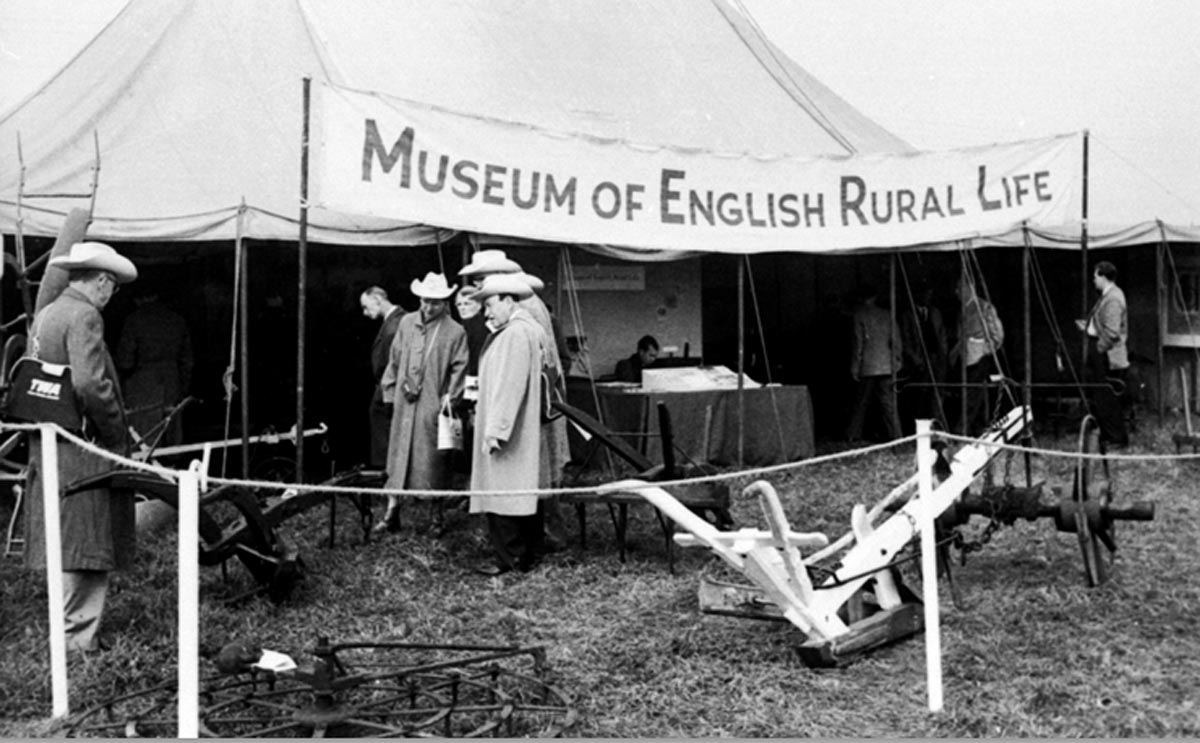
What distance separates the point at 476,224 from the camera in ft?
27.0

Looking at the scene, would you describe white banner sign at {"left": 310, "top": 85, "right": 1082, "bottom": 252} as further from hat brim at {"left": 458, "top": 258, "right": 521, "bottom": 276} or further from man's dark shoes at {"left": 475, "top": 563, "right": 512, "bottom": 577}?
man's dark shoes at {"left": 475, "top": 563, "right": 512, "bottom": 577}

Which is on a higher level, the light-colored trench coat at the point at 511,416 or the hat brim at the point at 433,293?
the hat brim at the point at 433,293

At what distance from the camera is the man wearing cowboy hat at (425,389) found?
23.7 ft

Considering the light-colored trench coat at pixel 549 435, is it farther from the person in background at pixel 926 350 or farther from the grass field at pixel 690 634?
the person in background at pixel 926 350

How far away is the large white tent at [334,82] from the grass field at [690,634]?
8.58 ft

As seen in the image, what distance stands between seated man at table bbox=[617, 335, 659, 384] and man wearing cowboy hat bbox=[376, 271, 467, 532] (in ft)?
10.1

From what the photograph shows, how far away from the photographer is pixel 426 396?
725 cm

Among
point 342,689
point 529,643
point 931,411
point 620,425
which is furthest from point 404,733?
point 931,411

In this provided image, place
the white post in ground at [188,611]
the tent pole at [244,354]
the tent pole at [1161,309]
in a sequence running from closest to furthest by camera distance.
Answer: the white post in ground at [188,611], the tent pole at [244,354], the tent pole at [1161,309]

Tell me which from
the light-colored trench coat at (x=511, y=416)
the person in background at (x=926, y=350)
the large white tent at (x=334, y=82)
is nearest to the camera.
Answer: the light-colored trench coat at (x=511, y=416)

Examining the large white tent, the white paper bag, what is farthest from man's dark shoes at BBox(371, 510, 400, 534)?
the large white tent

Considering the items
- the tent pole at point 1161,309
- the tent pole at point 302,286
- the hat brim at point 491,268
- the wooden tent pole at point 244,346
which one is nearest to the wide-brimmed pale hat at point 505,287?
the hat brim at point 491,268

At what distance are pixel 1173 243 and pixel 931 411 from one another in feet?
11.8

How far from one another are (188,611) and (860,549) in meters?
2.45
